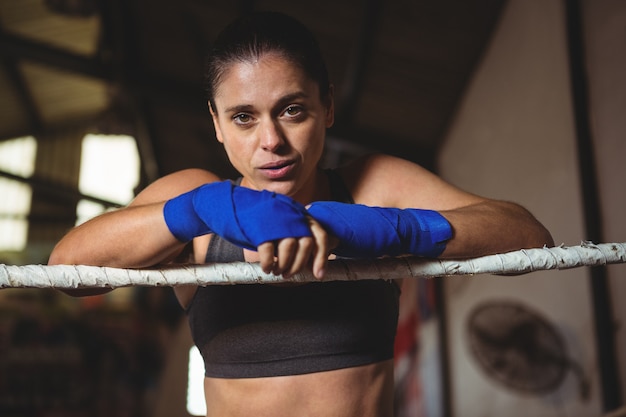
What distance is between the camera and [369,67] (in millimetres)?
4207

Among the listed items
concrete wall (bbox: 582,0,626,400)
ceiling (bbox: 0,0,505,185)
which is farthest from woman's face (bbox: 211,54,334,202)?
ceiling (bbox: 0,0,505,185)

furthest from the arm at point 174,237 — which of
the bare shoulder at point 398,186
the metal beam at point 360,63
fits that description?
the metal beam at point 360,63

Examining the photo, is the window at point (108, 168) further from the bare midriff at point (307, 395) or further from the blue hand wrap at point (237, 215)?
the blue hand wrap at point (237, 215)

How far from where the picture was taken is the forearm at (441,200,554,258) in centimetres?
96

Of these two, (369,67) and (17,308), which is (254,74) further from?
(17,308)

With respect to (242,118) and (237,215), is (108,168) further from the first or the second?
(237,215)

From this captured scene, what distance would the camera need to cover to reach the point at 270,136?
0.99 metres

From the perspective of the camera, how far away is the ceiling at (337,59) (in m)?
3.73

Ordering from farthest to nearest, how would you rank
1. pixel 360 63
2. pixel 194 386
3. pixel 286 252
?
pixel 194 386, pixel 360 63, pixel 286 252

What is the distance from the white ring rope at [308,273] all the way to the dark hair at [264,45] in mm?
357

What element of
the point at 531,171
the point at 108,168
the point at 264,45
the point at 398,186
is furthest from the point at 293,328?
the point at 108,168

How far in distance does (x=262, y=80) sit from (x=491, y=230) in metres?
0.45

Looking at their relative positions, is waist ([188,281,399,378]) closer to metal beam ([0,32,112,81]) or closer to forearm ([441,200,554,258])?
forearm ([441,200,554,258])

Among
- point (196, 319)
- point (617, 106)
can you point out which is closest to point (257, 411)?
point (196, 319)
